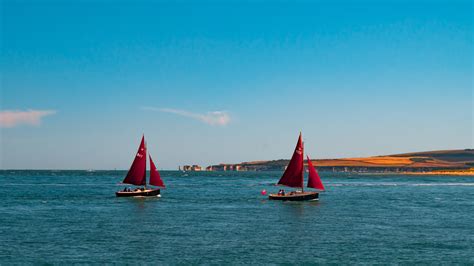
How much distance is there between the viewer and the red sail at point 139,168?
118938 millimetres

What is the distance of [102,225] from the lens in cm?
7100

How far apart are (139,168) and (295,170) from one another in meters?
32.8

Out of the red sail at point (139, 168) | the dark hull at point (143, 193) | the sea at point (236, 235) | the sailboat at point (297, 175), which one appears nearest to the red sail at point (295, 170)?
the sailboat at point (297, 175)

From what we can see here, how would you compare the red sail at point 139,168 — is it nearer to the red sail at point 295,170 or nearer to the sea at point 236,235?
the sea at point 236,235

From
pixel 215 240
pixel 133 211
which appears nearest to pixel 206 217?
pixel 133 211

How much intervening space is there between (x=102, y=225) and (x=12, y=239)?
13843mm

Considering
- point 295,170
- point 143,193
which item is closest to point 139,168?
point 143,193

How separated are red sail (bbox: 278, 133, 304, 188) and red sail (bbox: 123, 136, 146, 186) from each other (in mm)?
29816

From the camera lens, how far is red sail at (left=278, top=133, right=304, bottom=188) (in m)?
110

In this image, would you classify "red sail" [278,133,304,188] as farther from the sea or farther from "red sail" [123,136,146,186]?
"red sail" [123,136,146,186]

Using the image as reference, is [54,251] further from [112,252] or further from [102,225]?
[102,225]

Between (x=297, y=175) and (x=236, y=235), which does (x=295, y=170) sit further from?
(x=236, y=235)

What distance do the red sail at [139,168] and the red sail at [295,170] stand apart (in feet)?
97.8

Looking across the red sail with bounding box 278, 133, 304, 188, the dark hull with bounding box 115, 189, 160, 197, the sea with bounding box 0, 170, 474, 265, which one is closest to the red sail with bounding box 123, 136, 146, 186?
the dark hull with bounding box 115, 189, 160, 197
